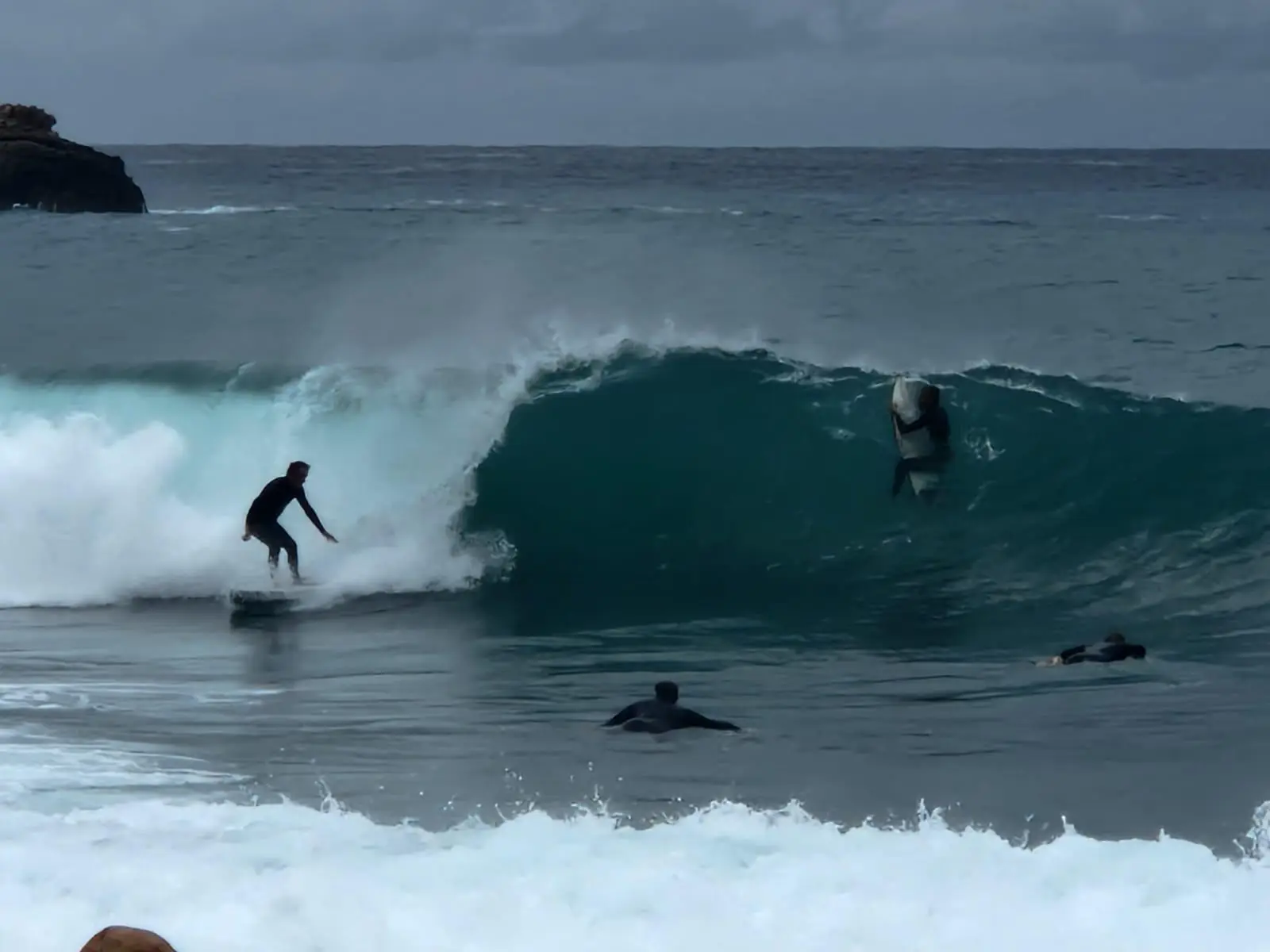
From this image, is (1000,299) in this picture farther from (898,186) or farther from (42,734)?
(898,186)

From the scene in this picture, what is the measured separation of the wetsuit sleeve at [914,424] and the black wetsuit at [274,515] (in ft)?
18.3

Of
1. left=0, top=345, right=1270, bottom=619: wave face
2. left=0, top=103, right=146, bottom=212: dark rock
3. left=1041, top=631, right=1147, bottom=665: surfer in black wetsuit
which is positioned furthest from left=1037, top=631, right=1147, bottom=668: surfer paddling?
left=0, top=103, right=146, bottom=212: dark rock

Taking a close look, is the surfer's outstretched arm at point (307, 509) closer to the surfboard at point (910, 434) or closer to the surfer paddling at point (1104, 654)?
the surfboard at point (910, 434)

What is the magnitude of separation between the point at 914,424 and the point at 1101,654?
4.98 metres

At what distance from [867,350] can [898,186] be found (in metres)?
56.5

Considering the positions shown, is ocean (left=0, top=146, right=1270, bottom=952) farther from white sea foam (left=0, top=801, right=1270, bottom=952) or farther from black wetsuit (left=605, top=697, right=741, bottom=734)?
black wetsuit (left=605, top=697, right=741, bottom=734)

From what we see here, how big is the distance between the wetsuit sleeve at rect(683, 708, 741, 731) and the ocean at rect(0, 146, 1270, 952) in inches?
9.6

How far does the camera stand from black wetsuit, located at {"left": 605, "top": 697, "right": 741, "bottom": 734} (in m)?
10.4

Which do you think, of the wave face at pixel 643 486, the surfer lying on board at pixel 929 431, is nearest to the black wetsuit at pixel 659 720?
the wave face at pixel 643 486

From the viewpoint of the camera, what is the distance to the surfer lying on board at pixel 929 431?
A: 1709 centimetres

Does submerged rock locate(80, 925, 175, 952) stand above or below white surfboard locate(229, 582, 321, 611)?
above

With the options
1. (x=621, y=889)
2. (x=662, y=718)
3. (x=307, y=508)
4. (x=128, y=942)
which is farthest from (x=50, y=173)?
(x=128, y=942)

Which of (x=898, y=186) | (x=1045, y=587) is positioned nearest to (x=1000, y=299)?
(x=1045, y=587)

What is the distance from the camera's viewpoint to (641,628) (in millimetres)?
14836
